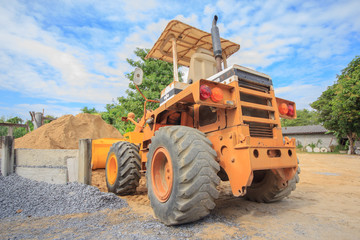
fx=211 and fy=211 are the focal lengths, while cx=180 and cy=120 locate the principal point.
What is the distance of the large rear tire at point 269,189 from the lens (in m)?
3.33

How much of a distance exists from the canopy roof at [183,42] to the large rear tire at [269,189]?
283 centimetres

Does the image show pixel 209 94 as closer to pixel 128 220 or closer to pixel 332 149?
pixel 128 220

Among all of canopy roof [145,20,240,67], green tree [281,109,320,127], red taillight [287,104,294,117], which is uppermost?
green tree [281,109,320,127]

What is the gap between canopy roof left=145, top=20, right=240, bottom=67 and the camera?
13.4 feet

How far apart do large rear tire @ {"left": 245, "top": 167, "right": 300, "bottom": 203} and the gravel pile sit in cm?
221

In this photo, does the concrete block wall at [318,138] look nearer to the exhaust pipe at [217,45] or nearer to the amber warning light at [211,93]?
the exhaust pipe at [217,45]

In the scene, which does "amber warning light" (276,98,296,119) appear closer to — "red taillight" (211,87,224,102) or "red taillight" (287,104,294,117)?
"red taillight" (287,104,294,117)

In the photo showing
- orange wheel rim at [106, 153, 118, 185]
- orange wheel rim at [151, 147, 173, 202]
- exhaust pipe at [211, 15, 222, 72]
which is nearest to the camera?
orange wheel rim at [151, 147, 173, 202]

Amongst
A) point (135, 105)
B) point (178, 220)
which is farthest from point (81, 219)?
point (135, 105)

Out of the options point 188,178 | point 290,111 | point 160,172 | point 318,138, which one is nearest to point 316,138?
point 318,138

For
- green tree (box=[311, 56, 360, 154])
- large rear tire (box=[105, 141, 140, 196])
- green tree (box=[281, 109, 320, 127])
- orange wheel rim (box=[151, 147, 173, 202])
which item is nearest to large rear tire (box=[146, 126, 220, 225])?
orange wheel rim (box=[151, 147, 173, 202])

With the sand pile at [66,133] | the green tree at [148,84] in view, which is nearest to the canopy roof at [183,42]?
the sand pile at [66,133]

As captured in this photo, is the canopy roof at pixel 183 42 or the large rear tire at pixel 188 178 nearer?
the large rear tire at pixel 188 178

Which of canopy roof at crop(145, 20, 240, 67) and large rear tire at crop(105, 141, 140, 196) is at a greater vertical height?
canopy roof at crop(145, 20, 240, 67)
